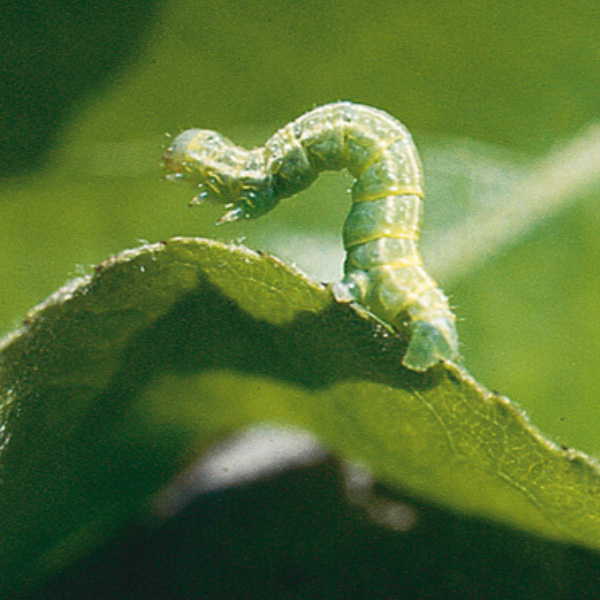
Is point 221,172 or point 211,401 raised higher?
point 221,172

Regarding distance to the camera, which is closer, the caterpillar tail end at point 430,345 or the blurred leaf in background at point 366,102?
the caterpillar tail end at point 430,345

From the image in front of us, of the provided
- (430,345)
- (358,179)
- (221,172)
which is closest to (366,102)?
(358,179)

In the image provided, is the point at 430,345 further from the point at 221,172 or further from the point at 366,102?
the point at 366,102

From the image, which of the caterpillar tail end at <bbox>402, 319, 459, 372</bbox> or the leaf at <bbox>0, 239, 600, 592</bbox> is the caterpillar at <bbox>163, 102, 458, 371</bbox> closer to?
the caterpillar tail end at <bbox>402, 319, 459, 372</bbox>

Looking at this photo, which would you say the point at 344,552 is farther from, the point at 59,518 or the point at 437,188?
the point at 437,188

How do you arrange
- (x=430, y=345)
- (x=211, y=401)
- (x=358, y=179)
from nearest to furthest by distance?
(x=430, y=345) < (x=211, y=401) < (x=358, y=179)

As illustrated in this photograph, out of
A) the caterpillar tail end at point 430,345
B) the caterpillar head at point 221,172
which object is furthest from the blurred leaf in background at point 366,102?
the caterpillar tail end at point 430,345

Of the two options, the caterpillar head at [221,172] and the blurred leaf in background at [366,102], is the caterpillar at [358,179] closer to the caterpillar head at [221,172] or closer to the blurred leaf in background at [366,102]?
the caterpillar head at [221,172]
